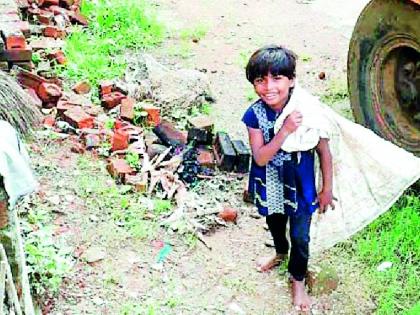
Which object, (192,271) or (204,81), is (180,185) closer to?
(192,271)

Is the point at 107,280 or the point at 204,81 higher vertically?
the point at 204,81

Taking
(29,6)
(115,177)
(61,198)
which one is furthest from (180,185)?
(29,6)

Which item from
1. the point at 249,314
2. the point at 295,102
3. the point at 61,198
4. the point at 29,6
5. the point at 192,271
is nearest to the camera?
the point at 295,102

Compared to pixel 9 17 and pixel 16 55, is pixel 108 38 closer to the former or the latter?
pixel 9 17

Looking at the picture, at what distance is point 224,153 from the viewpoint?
485 cm

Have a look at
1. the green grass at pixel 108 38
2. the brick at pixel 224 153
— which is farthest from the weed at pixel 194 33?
the brick at pixel 224 153

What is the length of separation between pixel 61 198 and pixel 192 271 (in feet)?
3.17

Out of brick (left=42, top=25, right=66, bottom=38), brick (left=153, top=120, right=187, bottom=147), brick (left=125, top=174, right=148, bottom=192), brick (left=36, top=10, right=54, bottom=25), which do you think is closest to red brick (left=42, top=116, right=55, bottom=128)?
brick (left=153, top=120, right=187, bottom=147)

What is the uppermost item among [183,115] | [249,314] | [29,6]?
[29,6]

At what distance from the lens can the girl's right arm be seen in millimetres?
3340

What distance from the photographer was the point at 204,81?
5871 millimetres

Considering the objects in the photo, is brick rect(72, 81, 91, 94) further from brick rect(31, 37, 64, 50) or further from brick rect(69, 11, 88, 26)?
brick rect(69, 11, 88, 26)

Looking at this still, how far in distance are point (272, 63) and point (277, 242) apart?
108cm

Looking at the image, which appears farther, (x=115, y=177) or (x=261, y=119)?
(x=115, y=177)
